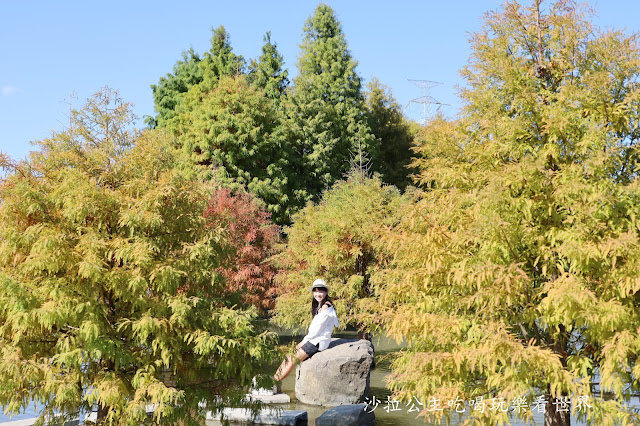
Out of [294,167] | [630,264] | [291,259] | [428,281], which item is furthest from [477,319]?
[294,167]

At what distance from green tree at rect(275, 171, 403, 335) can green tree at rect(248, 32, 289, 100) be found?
1910 cm

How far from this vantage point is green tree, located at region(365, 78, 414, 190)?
3934 cm

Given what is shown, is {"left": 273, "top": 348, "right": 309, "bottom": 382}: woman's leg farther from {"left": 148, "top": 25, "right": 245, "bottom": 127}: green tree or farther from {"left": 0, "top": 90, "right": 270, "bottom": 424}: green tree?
{"left": 148, "top": 25, "right": 245, "bottom": 127}: green tree

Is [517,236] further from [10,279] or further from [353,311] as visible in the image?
[353,311]

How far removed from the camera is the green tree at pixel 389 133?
39.3m

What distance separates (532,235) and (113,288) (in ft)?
17.8

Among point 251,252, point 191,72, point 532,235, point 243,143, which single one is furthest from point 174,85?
point 532,235

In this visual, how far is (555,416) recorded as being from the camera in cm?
797

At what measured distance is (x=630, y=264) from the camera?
658 cm

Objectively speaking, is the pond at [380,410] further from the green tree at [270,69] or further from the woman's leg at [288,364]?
the green tree at [270,69]

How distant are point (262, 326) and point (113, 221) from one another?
2.68 metres

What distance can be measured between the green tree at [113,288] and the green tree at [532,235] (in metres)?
2.56

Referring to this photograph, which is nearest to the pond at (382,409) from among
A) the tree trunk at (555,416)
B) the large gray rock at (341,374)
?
the large gray rock at (341,374)

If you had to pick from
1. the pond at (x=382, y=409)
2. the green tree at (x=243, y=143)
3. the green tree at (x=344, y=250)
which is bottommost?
the pond at (x=382, y=409)
